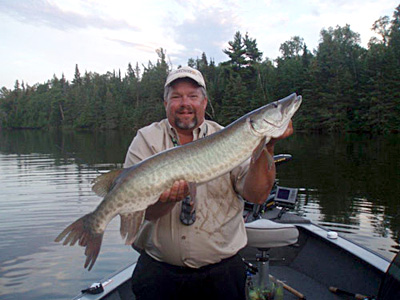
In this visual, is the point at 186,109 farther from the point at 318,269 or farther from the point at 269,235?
the point at 318,269

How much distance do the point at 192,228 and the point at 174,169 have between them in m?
0.46

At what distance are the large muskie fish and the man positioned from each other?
85mm

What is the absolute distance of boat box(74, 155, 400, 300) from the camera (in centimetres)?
337

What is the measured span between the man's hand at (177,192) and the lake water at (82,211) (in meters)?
1.46

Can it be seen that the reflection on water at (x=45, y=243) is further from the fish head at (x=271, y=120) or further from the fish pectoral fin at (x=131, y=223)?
the fish head at (x=271, y=120)

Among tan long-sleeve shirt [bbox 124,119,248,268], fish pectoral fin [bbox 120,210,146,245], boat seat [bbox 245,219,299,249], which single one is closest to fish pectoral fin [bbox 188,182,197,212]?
tan long-sleeve shirt [bbox 124,119,248,268]

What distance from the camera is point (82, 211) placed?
10.3m

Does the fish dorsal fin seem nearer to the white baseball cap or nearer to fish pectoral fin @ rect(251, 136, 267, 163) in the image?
the white baseball cap

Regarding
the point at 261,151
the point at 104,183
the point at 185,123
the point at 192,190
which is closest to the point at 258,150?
the point at 261,151

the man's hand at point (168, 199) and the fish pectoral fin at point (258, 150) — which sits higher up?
the fish pectoral fin at point (258, 150)

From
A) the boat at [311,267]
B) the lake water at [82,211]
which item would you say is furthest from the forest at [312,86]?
the boat at [311,267]

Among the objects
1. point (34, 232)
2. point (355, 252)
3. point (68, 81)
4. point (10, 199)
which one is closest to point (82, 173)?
point (10, 199)

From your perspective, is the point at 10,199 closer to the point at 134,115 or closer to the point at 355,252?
the point at 355,252

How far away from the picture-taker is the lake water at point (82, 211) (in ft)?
20.7
